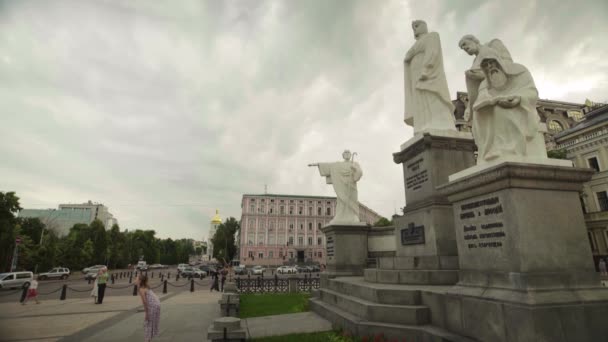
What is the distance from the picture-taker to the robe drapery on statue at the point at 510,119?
424cm

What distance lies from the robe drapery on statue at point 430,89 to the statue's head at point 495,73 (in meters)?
2.65

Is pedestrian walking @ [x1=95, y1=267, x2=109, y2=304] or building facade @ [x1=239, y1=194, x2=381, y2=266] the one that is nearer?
pedestrian walking @ [x1=95, y1=267, x2=109, y2=304]

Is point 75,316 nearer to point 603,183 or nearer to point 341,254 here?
point 341,254

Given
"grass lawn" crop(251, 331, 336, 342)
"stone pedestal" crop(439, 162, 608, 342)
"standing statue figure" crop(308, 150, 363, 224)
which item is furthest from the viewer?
"standing statue figure" crop(308, 150, 363, 224)

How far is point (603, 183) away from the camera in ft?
90.9

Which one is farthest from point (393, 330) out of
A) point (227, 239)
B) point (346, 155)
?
point (227, 239)

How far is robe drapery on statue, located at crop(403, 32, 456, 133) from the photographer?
7500 mm

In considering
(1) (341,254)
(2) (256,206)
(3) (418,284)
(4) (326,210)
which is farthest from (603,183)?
(2) (256,206)

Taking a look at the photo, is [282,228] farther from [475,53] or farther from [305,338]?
[475,53]

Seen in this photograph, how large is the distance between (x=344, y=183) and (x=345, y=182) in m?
0.06

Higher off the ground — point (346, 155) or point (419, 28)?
point (419, 28)

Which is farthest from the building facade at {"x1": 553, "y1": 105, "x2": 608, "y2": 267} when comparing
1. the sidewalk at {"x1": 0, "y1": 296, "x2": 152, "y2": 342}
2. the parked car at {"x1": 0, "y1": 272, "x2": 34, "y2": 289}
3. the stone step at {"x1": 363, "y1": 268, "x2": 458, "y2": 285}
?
the parked car at {"x1": 0, "y1": 272, "x2": 34, "y2": 289}

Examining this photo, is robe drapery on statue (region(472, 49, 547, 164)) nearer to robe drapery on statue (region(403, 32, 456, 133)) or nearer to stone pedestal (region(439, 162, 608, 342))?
stone pedestal (region(439, 162, 608, 342))

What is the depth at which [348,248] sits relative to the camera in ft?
34.4
